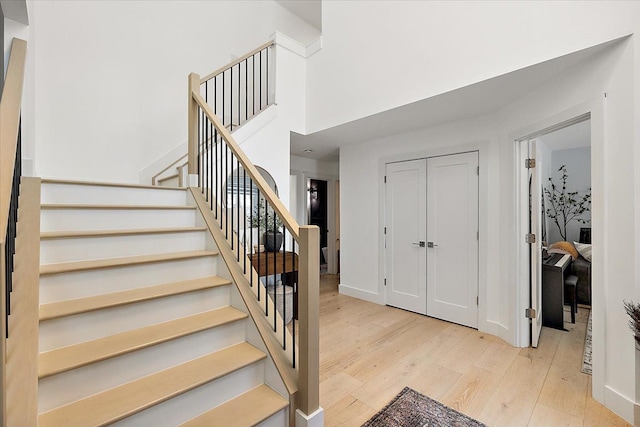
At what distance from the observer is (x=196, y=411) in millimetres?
1466

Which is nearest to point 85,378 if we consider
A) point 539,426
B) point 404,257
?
point 539,426

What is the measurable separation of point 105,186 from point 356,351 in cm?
261

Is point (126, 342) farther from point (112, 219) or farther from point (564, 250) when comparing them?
point (564, 250)

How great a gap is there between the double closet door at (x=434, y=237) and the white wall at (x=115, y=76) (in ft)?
10.5

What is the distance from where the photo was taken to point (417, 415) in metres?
1.94

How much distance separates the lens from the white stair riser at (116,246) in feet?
5.62

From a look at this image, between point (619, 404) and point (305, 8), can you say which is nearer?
point (619, 404)

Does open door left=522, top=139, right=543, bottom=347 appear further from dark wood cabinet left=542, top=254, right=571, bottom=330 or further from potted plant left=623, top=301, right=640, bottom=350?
potted plant left=623, top=301, right=640, bottom=350

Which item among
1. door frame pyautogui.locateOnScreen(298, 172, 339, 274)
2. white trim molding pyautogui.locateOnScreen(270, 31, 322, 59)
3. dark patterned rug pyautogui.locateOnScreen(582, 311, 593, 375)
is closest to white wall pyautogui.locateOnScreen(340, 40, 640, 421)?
dark patterned rug pyautogui.locateOnScreen(582, 311, 593, 375)

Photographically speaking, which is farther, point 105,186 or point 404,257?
point 404,257

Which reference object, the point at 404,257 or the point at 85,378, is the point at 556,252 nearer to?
the point at 404,257

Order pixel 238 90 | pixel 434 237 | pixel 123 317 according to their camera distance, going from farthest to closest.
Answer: pixel 238 90 → pixel 434 237 → pixel 123 317

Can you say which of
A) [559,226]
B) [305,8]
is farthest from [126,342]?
[559,226]

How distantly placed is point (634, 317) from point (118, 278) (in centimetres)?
315
